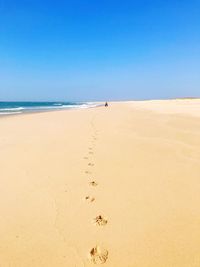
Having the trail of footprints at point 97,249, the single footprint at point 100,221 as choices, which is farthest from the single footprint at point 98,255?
the single footprint at point 100,221

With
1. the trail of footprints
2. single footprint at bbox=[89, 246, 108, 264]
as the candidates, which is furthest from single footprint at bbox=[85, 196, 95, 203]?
single footprint at bbox=[89, 246, 108, 264]

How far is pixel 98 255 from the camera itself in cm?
277

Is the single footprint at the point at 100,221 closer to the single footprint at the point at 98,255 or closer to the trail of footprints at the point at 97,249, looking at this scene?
the trail of footprints at the point at 97,249

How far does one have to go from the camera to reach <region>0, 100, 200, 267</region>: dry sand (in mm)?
2783

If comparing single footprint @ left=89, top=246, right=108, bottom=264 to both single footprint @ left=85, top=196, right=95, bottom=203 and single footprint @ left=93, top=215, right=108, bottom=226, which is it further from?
single footprint @ left=85, top=196, right=95, bottom=203

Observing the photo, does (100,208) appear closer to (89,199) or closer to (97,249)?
(89,199)

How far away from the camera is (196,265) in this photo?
2.59 m

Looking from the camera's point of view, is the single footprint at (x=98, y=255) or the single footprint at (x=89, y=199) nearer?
the single footprint at (x=98, y=255)

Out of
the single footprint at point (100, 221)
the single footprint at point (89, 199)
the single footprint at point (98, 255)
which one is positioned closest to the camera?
the single footprint at point (98, 255)

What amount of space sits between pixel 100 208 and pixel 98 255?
103 centimetres

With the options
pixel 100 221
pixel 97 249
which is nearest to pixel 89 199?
pixel 100 221

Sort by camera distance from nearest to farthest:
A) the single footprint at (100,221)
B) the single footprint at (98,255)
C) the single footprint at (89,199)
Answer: the single footprint at (98,255) → the single footprint at (100,221) → the single footprint at (89,199)

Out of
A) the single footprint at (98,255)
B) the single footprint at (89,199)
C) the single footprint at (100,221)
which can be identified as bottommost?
the single footprint at (89,199)

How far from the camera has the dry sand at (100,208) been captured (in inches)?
110
